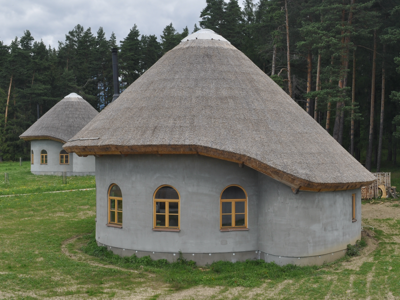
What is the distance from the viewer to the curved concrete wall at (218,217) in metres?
13.8

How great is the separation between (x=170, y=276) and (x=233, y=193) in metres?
3.51

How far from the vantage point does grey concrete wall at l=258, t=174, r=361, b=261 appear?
13727mm

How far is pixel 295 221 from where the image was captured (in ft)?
45.1

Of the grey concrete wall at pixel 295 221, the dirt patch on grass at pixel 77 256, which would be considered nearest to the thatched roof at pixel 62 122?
the dirt patch on grass at pixel 77 256

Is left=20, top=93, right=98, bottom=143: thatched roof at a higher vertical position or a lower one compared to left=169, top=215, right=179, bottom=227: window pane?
higher

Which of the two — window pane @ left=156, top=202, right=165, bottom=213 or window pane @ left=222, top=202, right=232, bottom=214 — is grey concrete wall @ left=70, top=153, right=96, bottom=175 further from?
window pane @ left=222, top=202, right=232, bottom=214

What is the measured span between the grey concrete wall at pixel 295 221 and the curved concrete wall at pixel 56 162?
96.3 feet

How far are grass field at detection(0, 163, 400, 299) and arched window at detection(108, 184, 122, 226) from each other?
4.22ft

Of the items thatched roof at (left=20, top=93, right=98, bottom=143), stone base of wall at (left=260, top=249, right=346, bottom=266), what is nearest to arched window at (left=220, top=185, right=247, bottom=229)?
stone base of wall at (left=260, top=249, right=346, bottom=266)

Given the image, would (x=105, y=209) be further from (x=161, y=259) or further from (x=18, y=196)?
(x=18, y=196)

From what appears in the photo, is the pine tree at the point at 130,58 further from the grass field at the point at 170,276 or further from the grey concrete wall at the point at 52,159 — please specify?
the grass field at the point at 170,276

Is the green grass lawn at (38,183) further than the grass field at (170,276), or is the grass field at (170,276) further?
the green grass lawn at (38,183)

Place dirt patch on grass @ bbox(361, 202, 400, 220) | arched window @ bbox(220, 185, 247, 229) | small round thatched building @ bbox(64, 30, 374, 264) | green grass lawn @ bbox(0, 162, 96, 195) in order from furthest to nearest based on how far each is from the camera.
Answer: green grass lawn @ bbox(0, 162, 96, 195)
dirt patch on grass @ bbox(361, 202, 400, 220)
arched window @ bbox(220, 185, 247, 229)
small round thatched building @ bbox(64, 30, 374, 264)

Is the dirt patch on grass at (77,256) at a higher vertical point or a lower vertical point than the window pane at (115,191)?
lower
